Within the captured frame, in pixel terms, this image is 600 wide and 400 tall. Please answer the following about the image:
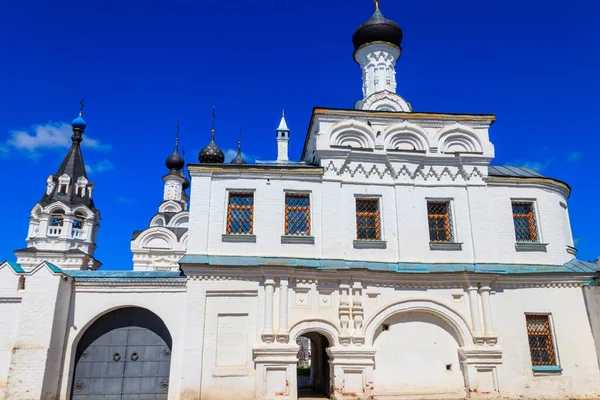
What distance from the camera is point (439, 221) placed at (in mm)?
14414

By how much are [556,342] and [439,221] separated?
4.49 meters

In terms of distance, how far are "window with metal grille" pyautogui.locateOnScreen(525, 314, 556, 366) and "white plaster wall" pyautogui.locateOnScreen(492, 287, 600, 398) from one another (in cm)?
19

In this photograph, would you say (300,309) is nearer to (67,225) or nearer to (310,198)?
(310,198)

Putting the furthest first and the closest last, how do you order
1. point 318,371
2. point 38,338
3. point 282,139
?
point 282,139
point 318,371
point 38,338

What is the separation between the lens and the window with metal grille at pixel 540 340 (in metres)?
13.3

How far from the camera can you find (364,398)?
12273 mm

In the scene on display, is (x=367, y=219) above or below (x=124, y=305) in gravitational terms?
above

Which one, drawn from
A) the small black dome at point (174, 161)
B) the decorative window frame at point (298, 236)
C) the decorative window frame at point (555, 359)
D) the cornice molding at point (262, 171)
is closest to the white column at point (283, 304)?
the decorative window frame at point (298, 236)

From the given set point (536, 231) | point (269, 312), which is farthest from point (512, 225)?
point (269, 312)

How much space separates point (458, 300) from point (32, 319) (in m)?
10.9

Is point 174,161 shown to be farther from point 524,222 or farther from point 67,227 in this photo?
point 524,222

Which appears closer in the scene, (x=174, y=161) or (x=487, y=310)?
(x=487, y=310)

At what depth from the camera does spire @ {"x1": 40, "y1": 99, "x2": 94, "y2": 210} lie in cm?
2750

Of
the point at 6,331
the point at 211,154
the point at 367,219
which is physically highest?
the point at 211,154
